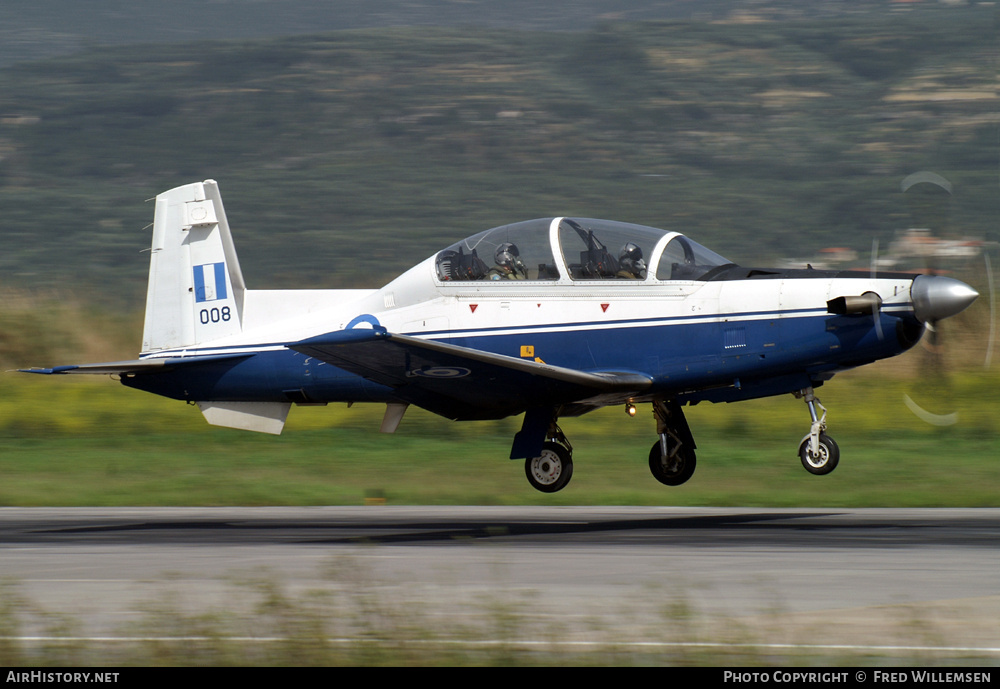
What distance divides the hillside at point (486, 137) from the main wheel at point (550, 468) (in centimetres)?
4038

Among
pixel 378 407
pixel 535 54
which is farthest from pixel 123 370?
pixel 535 54

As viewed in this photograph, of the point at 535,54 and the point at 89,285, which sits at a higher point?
the point at 535,54

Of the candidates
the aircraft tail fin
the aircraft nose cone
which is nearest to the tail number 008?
the aircraft tail fin

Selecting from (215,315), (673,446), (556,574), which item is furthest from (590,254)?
(215,315)

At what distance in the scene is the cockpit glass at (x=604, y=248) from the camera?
1262 centimetres

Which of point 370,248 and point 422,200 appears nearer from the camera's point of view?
point 370,248

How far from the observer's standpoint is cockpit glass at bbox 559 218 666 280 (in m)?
12.6

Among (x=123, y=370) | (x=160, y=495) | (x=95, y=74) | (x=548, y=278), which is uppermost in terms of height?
(x=95, y=74)

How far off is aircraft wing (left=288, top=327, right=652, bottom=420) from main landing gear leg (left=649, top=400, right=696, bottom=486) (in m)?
1.17

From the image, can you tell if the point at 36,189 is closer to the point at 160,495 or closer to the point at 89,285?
the point at 89,285

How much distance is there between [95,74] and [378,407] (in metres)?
71.8

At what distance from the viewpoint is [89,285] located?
5516 centimetres

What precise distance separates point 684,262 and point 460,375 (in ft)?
8.57

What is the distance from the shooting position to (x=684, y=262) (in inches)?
497
